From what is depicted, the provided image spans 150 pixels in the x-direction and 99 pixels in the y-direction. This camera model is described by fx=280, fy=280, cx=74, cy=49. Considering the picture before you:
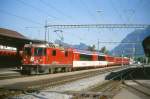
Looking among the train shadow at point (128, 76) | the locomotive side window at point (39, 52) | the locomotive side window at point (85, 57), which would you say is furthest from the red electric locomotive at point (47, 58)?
the train shadow at point (128, 76)


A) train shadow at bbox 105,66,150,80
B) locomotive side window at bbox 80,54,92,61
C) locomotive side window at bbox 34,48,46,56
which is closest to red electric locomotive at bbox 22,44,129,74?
locomotive side window at bbox 34,48,46,56

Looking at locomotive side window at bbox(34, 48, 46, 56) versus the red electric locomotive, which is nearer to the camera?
the red electric locomotive

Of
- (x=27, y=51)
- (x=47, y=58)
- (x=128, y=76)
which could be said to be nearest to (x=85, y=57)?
(x=128, y=76)

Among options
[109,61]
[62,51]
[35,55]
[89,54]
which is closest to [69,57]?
[62,51]

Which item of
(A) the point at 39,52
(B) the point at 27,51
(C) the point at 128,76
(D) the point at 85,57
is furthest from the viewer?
(D) the point at 85,57

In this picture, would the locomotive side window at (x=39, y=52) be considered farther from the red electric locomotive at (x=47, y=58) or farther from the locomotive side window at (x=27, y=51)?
the locomotive side window at (x=27, y=51)

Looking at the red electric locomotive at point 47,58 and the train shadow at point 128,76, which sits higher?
the red electric locomotive at point 47,58

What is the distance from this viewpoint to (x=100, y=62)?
62.2 metres

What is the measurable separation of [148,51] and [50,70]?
1158cm

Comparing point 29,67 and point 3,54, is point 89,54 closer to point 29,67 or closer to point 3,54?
Answer: point 3,54

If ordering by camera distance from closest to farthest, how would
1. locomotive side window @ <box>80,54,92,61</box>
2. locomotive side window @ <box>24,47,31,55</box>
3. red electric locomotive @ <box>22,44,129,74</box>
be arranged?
red electric locomotive @ <box>22,44,129,74</box>
locomotive side window @ <box>24,47,31,55</box>
locomotive side window @ <box>80,54,92,61</box>

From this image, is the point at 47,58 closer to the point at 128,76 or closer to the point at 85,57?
the point at 128,76

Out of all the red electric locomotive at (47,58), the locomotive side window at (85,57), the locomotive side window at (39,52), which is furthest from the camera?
the locomotive side window at (85,57)

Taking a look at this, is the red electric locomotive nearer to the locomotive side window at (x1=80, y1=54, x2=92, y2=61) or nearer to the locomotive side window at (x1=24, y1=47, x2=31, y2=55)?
the locomotive side window at (x1=24, y1=47, x2=31, y2=55)
